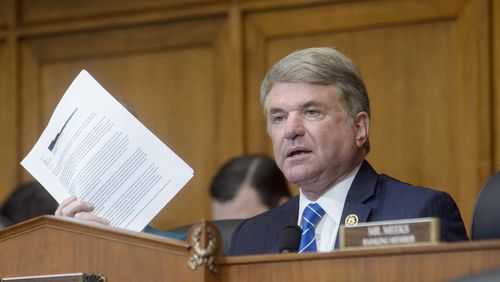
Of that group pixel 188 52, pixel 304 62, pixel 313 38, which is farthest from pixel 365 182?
pixel 188 52

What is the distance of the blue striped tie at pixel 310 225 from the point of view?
3125mm

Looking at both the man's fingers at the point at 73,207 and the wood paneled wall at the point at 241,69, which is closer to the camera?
the man's fingers at the point at 73,207

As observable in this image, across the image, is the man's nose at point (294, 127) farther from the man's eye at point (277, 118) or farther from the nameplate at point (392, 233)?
the nameplate at point (392, 233)

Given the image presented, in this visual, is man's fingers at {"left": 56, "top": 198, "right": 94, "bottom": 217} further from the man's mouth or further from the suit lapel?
the suit lapel

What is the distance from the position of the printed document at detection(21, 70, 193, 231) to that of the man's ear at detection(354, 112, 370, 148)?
0.54m

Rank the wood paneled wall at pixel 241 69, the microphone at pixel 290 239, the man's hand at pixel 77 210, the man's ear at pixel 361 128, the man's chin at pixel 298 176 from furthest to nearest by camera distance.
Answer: the wood paneled wall at pixel 241 69, the man's ear at pixel 361 128, the man's chin at pixel 298 176, the man's hand at pixel 77 210, the microphone at pixel 290 239

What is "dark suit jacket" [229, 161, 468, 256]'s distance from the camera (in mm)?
3111

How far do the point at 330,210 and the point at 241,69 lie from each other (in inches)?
94.3

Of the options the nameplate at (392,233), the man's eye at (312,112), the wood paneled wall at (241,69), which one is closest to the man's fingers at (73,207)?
the man's eye at (312,112)

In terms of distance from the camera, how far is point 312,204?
3279 mm

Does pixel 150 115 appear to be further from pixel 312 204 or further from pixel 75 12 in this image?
pixel 312 204

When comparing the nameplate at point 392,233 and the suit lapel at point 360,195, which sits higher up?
the suit lapel at point 360,195

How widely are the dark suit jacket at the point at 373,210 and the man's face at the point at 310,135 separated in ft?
0.27

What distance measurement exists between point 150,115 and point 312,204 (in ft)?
8.53
